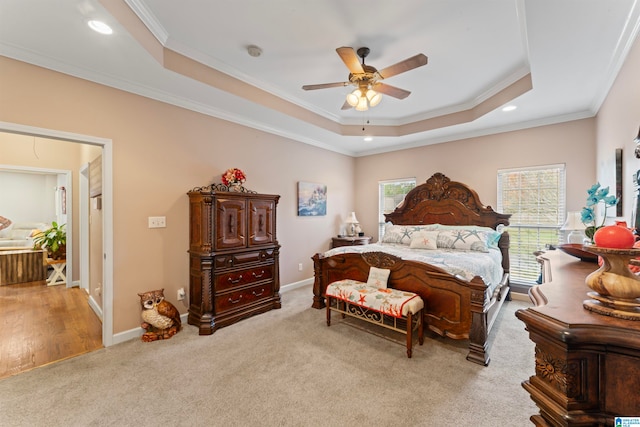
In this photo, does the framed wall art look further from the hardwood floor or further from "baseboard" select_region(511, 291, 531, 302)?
"baseboard" select_region(511, 291, 531, 302)

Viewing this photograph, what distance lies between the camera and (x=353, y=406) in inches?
76.0

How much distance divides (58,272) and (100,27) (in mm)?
5207

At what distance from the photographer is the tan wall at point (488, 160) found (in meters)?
3.70

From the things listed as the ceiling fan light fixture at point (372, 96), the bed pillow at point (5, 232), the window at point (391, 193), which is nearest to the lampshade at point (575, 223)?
the window at point (391, 193)

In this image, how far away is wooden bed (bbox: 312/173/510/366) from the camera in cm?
248

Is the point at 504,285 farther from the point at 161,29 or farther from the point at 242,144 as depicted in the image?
the point at 161,29

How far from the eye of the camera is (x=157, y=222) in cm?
313

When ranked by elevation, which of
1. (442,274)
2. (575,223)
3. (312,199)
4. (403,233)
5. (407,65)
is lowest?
(442,274)

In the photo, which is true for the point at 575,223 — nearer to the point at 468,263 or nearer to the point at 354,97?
the point at 468,263

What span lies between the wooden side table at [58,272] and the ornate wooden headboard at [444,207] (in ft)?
20.9

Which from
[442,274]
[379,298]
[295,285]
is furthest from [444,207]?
[295,285]

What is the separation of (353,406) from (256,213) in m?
2.51

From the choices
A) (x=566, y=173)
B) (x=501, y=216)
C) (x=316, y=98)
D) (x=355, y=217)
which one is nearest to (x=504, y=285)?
(x=501, y=216)

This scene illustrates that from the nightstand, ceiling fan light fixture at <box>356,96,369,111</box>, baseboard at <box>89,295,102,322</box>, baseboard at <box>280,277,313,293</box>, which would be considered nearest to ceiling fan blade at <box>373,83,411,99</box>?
ceiling fan light fixture at <box>356,96,369,111</box>
